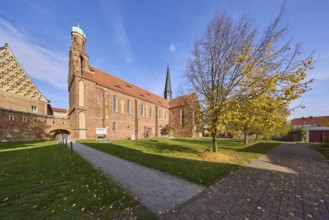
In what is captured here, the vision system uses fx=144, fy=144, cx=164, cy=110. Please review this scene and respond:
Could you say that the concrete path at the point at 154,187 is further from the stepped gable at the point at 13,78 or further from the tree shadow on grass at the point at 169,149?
the stepped gable at the point at 13,78

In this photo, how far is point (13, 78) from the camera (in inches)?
973

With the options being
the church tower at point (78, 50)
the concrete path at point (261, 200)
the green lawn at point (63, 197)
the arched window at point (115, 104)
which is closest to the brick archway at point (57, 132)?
the arched window at point (115, 104)

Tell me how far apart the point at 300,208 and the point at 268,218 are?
1124 mm

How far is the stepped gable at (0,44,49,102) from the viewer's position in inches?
923

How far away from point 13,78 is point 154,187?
110 ft

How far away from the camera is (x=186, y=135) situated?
37.6 metres

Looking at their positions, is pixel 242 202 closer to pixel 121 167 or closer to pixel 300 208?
pixel 300 208

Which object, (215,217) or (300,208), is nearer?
(215,217)

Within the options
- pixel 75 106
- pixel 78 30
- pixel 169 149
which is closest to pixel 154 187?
pixel 169 149

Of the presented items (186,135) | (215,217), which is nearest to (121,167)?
(215,217)

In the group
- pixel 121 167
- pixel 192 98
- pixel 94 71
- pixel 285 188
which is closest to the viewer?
pixel 285 188

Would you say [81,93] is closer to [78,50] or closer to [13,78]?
[78,50]

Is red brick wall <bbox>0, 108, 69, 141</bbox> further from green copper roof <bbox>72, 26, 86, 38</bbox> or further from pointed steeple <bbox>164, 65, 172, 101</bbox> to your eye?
pointed steeple <bbox>164, 65, 172, 101</bbox>

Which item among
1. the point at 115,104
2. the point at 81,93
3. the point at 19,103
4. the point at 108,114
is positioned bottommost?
the point at 108,114
